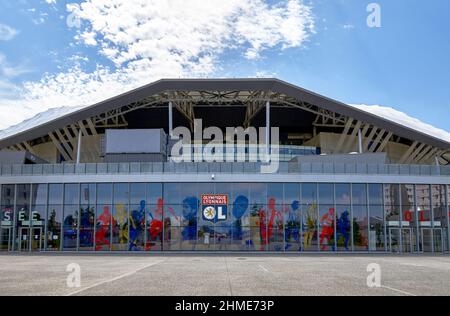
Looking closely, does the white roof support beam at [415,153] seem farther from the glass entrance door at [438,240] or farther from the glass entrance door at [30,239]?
the glass entrance door at [30,239]

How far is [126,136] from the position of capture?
41844 mm

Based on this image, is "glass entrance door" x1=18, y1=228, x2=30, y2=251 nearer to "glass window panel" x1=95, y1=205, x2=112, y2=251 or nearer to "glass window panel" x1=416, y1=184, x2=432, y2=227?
"glass window panel" x1=95, y1=205, x2=112, y2=251

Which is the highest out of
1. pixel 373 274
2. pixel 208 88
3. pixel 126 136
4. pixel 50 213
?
pixel 208 88

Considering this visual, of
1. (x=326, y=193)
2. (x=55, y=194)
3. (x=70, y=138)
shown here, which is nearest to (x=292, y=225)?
(x=326, y=193)

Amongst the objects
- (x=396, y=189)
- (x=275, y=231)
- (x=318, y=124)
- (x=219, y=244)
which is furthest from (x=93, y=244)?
(x=318, y=124)

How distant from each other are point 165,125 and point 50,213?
711 inches

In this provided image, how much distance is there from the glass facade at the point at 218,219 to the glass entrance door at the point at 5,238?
3.0 inches

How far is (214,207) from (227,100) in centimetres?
1609

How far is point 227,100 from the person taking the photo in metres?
50.3

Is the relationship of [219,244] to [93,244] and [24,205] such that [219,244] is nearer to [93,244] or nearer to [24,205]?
[93,244]

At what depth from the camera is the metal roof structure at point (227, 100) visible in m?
45.0

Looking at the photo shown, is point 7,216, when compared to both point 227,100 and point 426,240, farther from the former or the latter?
point 426,240

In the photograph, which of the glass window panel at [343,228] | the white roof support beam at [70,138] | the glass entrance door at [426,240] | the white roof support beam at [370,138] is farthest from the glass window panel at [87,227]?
the white roof support beam at [370,138]
